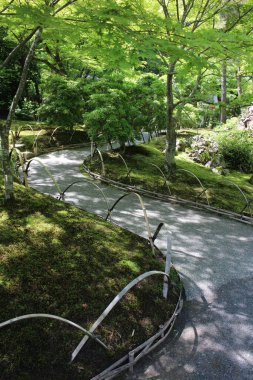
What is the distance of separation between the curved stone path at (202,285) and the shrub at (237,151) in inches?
257

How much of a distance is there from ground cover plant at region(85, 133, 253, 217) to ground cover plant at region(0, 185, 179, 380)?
3929mm

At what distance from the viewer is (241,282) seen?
570cm

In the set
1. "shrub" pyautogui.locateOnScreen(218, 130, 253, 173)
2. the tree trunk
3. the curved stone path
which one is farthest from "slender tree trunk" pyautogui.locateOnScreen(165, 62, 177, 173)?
the tree trunk

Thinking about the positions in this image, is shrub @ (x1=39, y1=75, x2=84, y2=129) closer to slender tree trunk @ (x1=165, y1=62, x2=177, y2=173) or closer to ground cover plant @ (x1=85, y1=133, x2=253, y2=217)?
ground cover plant @ (x1=85, y1=133, x2=253, y2=217)

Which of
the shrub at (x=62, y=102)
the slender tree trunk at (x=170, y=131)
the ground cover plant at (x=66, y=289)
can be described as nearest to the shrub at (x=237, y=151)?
the slender tree trunk at (x=170, y=131)

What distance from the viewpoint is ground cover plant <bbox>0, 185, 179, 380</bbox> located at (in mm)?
3641

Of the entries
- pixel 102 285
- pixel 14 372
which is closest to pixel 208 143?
pixel 102 285

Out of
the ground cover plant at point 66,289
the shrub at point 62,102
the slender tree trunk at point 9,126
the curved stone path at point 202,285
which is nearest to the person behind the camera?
the ground cover plant at point 66,289

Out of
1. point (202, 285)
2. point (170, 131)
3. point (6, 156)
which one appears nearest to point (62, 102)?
point (170, 131)

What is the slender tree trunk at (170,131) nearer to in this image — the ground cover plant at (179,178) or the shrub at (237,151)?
the ground cover plant at (179,178)

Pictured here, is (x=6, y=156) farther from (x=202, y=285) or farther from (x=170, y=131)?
(x=170, y=131)

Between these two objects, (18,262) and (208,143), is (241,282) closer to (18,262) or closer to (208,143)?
(18,262)

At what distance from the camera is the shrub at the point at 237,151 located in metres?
14.4

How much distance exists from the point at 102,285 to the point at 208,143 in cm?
1205
